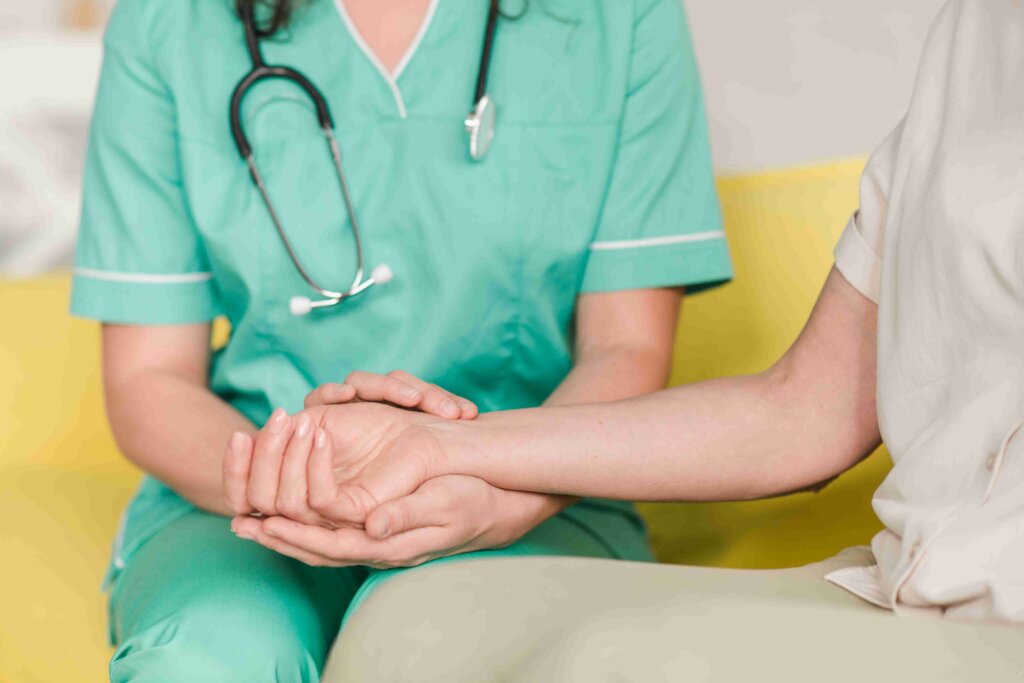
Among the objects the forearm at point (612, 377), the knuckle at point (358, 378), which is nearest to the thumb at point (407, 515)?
the knuckle at point (358, 378)

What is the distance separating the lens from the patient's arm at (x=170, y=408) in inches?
43.5

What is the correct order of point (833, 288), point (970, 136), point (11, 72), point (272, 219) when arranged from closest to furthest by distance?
1. point (970, 136)
2. point (833, 288)
3. point (272, 219)
4. point (11, 72)

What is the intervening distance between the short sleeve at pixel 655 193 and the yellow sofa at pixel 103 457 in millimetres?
219

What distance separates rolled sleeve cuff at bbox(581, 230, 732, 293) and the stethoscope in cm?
16

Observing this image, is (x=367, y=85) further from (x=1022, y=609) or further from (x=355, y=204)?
(x=1022, y=609)

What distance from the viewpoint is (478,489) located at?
35.7 inches

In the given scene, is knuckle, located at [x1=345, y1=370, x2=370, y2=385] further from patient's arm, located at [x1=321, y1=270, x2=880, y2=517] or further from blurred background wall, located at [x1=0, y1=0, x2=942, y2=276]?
blurred background wall, located at [x1=0, y1=0, x2=942, y2=276]

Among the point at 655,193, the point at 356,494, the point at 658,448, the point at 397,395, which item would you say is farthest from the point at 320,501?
the point at 655,193

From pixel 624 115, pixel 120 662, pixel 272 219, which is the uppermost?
pixel 624 115

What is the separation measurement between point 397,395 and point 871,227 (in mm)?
378

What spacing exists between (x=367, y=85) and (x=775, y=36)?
73 cm

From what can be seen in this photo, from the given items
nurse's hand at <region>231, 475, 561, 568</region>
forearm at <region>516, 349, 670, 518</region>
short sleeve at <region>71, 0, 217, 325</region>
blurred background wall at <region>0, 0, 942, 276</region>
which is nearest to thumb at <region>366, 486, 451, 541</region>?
nurse's hand at <region>231, 475, 561, 568</region>

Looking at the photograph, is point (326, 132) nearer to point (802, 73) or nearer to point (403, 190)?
point (403, 190)

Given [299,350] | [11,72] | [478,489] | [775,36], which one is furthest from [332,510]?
[11,72]
